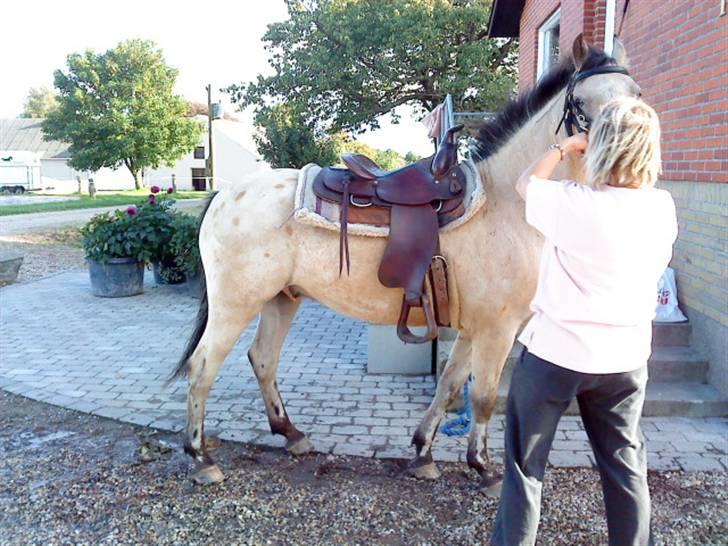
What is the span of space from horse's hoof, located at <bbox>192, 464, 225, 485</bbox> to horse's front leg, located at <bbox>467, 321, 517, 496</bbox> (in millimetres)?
1423

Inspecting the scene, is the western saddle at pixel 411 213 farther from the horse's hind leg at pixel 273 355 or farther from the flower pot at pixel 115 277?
the flower pot at pixel 115 277

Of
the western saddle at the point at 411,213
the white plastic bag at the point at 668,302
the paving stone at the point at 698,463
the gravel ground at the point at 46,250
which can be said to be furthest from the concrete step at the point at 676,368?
the gravel ground at the point at 46,250

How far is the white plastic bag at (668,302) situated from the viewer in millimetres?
4770

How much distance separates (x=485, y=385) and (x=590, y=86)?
5.09ft

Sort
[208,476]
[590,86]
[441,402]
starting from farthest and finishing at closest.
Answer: [441,402] → [208,476] → [590,86]

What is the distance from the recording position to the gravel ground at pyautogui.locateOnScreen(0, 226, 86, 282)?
11.0 metres

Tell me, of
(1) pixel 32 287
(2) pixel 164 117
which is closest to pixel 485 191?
(1) pixel 32 287

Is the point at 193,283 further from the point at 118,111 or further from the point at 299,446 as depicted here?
the point at 118,111

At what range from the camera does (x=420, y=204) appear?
309 centimetres

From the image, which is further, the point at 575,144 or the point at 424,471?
the point at 424,471

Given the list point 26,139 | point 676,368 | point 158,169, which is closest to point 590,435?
point 676,368

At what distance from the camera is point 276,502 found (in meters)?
3.19

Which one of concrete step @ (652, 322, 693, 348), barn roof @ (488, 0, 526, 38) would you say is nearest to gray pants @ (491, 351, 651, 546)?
concrete step @ (652, 322, 693, 348)

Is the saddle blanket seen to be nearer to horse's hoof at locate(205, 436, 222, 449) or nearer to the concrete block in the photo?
horse's hoof at locate(205, 436, 222, 449)
